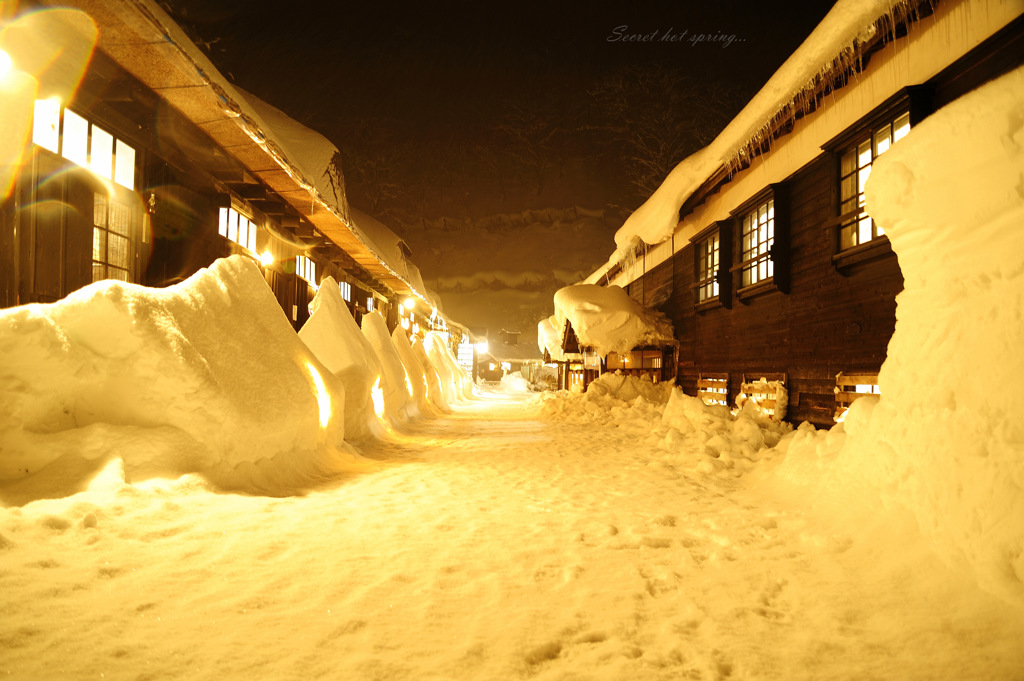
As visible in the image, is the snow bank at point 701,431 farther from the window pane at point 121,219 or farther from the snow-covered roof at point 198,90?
the window pane at point 121,219

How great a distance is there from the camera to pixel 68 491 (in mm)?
3262

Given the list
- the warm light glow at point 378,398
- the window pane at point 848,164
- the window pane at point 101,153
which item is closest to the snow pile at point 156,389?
the window pane at point 101,153

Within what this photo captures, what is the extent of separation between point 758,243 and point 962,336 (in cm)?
Result: 737

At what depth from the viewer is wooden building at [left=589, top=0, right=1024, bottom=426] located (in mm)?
5309

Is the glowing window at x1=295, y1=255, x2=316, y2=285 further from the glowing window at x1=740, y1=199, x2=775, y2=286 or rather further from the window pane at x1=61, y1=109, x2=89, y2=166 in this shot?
the glowing window at x1=740, y1=199, x2=775, y2=286

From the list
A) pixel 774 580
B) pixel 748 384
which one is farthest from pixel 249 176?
pixel 748 384

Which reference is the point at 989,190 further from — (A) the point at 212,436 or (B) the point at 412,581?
(A) the point at 212,436

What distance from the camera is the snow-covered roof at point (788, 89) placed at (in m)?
5.28

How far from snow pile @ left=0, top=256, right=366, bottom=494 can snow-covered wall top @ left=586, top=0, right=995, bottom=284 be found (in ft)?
23.4

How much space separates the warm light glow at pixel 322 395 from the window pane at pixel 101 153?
358 centimetres

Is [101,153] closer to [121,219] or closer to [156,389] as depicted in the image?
[121,219]

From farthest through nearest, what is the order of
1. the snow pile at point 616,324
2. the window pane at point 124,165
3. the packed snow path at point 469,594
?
the snow pile at point 616,324, the window pane at point 124,165, the packed snow path at point 469,594

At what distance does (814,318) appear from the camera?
7469 millimetres

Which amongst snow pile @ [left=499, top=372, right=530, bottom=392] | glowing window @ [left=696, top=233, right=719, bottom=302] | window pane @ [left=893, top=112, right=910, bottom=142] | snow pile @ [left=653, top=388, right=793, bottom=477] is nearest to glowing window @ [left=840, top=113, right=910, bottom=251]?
window pane @ [left=893, top=112, right=910, bottom=142]
